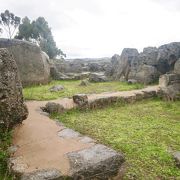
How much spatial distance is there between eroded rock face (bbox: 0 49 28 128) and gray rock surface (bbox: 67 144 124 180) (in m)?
1.34

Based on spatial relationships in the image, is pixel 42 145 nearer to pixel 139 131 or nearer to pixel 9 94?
pixel 9 94

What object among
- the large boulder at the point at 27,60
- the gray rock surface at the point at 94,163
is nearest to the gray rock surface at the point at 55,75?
the large boulder at the point at 27,60

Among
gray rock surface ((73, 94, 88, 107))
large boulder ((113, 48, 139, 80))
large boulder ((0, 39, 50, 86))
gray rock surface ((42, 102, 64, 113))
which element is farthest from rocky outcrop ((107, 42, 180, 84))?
gray rock surface ((42, 102, 64, 113))

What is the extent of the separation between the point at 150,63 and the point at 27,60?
5577mm

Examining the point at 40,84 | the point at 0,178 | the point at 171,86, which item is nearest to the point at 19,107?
the point at 0,178

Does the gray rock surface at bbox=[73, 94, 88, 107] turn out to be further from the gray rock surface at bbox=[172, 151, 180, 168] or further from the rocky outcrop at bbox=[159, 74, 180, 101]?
the gray rock surface at bbox=[172, 151, 180, 168]

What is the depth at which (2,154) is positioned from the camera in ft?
14.7

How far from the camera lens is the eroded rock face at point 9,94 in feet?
16.5

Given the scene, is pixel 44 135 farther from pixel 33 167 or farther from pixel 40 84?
pixel 40 84

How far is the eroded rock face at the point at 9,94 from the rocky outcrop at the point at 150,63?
8640mm

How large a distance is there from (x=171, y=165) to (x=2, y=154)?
2460mm

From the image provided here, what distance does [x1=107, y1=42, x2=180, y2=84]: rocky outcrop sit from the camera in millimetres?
13540

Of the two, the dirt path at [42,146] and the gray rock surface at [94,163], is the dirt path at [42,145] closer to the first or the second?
the dirt path at [42,146]

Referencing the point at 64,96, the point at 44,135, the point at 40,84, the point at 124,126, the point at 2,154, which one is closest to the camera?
the point at 2,154
